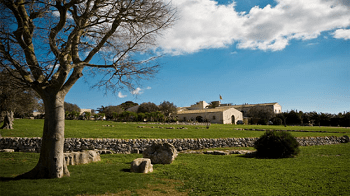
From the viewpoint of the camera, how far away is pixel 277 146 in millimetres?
11742

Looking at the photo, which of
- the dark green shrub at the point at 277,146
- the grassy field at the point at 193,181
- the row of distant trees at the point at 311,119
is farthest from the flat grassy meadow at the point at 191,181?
the row of distant trees at the point at 311,119

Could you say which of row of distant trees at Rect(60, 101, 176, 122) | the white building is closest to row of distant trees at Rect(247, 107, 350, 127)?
the white building

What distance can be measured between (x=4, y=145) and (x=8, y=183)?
9.02m

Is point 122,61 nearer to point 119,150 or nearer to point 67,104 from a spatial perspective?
point 119,150

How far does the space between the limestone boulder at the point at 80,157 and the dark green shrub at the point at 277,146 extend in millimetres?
8517

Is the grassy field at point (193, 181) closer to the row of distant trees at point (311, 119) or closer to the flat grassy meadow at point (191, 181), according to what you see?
the flat grassy meadow at point (191, 181)

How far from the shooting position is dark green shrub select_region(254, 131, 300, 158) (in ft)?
38.3

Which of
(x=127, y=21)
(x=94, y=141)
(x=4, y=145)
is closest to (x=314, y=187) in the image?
(x=127, y=21)

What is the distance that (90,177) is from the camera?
23.6 ft

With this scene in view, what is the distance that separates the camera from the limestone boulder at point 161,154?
9.96m

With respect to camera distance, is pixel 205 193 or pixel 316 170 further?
pixel 316 170

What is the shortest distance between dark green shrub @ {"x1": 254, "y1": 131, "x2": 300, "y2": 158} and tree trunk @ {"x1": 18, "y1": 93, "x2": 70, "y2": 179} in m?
9.73

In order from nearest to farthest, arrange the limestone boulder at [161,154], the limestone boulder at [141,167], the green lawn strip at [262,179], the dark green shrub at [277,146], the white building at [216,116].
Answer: the green lawn strip at [262,179] → the limestone boulder at [141,167] → the limestone boulder at [161,154] → the dark green shrub at [277,146] → the white building at [216,116]

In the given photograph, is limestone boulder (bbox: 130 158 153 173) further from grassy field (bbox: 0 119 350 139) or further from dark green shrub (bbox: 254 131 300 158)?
grassy field (bbox: 0 119 350 139)
